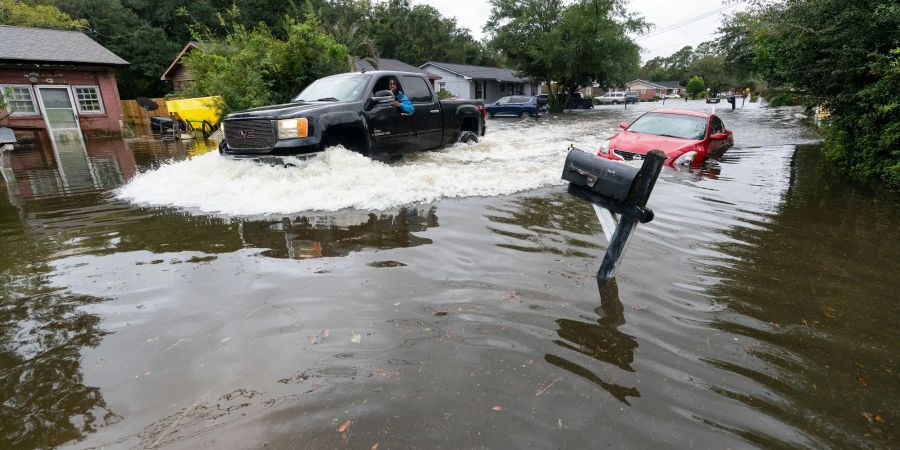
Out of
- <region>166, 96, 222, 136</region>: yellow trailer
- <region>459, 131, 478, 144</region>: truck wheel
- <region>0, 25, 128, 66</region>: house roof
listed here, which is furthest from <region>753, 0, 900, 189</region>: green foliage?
<region>0, 25, 128, 66</region>: house roof

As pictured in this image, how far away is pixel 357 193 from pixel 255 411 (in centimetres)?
444

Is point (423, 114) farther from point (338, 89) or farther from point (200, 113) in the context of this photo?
point (200, 113)

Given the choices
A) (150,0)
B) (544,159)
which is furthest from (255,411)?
(150,0)

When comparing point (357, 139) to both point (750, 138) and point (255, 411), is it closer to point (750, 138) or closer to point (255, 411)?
point (255, 411)

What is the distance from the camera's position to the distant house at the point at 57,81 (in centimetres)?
1881

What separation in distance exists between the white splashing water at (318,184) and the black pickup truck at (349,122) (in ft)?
0.92

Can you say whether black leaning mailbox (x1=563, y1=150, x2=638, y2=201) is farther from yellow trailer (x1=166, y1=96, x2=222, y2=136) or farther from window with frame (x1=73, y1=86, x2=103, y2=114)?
window with frame (x1=73, y1=86, x2=103, y2=114)

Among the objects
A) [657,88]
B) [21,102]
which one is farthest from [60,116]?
[657,88]

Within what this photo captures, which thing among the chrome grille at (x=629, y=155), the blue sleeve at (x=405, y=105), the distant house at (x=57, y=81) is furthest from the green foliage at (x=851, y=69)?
the distant house at (x=57, y=81)

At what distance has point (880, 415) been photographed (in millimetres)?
2369

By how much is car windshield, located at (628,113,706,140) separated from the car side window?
14.4 feet

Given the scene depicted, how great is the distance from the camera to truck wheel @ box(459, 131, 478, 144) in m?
10.8

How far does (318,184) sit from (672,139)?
6.94 meters

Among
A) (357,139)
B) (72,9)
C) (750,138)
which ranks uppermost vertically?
(72,9)
